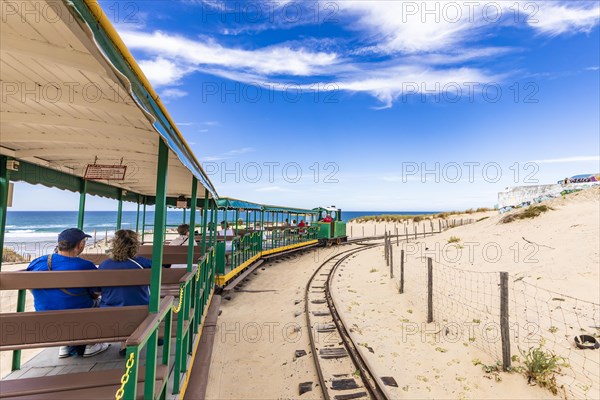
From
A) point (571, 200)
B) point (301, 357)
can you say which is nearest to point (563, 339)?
point (301, 357)

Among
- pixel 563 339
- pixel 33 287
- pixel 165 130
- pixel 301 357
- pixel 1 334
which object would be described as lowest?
pixel 301 357

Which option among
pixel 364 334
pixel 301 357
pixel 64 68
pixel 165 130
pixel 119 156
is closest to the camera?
pixel 64 68

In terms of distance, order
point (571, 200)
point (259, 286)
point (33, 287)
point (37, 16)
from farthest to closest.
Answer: point (571, 200)
point (259, 286)
point (33, 287)
point (37, 16)

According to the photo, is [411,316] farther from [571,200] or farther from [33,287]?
[571,200]

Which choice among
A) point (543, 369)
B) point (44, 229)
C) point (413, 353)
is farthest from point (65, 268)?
point (44, 229)

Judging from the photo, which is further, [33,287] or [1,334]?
[33,287]

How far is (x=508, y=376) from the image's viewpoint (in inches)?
190

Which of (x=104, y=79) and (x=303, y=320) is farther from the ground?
(x=104, y=79)

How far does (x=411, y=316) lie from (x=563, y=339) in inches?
114

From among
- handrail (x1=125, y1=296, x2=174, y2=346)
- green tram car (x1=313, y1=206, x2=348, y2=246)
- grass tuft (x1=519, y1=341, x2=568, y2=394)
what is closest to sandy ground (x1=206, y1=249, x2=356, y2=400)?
handrail (x1=125, y1=296, x2=174, y2=346)

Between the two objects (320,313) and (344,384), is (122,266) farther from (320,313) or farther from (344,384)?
(320,313)

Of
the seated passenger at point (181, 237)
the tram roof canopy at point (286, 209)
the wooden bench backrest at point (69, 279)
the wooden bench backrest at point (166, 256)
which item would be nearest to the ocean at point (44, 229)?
the tram roof canopy at point (286, 209)

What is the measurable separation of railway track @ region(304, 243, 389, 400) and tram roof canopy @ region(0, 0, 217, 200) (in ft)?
12.4

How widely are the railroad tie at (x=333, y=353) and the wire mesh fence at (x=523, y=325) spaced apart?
7.72ft
